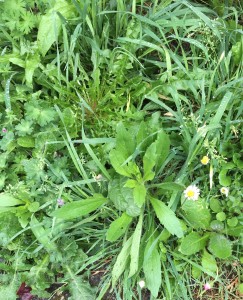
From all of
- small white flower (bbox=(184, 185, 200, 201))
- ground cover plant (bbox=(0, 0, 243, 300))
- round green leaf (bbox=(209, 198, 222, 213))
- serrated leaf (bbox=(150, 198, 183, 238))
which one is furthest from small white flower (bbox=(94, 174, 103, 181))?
round green leaf (bbox=(209, 198, 222, 213))

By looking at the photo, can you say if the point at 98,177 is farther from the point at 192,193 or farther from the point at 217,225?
the point at 217,225

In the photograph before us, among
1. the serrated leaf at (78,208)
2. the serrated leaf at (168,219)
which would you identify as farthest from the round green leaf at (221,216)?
the serrated leaf at (78,208)

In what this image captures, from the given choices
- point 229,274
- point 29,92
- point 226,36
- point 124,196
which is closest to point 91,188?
point 124,196

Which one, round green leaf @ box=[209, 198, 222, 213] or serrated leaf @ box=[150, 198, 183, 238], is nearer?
serrated leaf @ box=[150, 198, 183, 238]

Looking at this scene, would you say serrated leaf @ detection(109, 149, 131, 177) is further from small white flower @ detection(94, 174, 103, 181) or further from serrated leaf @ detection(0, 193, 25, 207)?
serrated leaf @ detection(0, 193, 25, 207)

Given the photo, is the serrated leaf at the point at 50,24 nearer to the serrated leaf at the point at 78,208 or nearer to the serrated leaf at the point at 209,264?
the serrated leaf at the point at 78,208

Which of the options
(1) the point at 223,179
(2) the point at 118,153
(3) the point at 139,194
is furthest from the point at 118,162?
(1) the point at 223,179

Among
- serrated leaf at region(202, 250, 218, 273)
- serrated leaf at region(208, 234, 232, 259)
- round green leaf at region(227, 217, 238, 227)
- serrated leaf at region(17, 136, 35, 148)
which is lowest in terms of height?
serrated leaf at region(202, 250, 218, 273)
